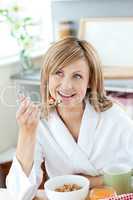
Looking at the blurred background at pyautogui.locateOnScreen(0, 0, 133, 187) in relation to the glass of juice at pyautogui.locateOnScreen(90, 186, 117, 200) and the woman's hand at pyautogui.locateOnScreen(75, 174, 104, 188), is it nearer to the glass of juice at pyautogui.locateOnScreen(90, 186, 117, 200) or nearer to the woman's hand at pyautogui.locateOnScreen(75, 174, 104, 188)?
the woman's hand at pyautogui.locateOnScreen(75, 174, 104, 188)

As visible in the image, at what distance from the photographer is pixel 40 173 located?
157 cm

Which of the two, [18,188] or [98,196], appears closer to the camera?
[98,196]

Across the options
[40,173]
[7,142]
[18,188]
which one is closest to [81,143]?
[40,173]

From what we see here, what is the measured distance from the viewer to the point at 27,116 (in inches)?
57.9

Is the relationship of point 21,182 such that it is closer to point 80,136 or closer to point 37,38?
point 80,136

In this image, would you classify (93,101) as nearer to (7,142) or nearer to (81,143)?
(81,143)

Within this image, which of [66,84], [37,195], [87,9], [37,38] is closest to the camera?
[37,195]

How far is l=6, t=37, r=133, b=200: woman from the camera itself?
150cm

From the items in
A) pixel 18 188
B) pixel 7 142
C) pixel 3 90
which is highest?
pixel 18 188

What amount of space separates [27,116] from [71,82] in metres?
0.20

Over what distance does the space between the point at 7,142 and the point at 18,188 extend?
1707mm

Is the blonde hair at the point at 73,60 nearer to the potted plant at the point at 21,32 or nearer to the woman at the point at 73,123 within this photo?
the woman at the point at 73,123

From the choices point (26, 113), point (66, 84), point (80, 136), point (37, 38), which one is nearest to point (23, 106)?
point (26, 113)

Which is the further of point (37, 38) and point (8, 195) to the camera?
point (37, 38)
